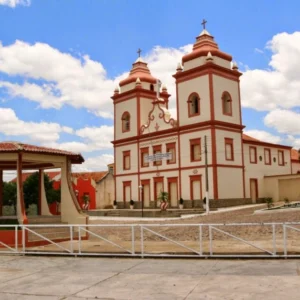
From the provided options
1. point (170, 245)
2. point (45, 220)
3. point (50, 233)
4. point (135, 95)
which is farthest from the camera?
point (135, 95)

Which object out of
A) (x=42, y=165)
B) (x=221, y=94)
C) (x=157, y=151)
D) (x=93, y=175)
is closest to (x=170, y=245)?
(x=42, y=165)

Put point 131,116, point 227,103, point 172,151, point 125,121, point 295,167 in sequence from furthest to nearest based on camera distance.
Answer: point 295,167 → point 125,121 → point 131,116 → point 172,151 → point 227,103

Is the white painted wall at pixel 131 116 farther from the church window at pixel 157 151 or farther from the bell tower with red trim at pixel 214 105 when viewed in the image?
the bell tower with red trim at pixel 214 105

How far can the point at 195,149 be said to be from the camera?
121ft

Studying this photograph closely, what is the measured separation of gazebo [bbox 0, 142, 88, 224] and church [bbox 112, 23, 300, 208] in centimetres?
1662

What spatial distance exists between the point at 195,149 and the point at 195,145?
34 centimetres

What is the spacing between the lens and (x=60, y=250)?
1327 centimetres

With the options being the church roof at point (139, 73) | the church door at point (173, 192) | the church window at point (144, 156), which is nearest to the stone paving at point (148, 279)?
the church door at point (173, 192)

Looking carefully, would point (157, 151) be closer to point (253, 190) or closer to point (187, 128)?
point (187, 128)

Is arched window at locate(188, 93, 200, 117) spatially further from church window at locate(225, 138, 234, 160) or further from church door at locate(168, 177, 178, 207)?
church door at locate(168, 177, 178, 207)

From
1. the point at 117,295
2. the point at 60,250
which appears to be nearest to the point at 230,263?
the point at 117,295

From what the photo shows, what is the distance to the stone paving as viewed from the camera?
7.45 meters

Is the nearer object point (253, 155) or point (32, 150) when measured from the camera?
point (32, 150)

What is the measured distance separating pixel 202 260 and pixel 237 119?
28.0 meters
